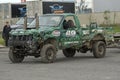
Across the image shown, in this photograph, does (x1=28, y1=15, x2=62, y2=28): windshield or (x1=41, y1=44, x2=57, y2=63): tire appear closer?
(x1=41, y1=44, x2=57, y2=63): tire

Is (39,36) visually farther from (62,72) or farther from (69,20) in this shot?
(62,72)

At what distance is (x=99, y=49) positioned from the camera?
2053 centimetres

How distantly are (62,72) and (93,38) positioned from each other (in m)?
5.77

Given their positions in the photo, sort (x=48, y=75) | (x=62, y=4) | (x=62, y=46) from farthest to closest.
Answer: (x=62, y=4)
(x=62, y=46)
(x=48, y=75)

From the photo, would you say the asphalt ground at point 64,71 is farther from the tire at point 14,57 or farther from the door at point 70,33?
the door at point 70,33

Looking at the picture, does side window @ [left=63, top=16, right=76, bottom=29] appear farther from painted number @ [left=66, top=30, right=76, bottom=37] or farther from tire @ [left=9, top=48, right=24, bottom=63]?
tire @ [left=9, top=48, right=24, bottom=63]

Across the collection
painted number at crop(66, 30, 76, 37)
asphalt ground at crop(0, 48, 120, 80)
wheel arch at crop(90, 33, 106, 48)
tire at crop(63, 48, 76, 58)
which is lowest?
asphalt ground at crop(0, 48, 120, 80)

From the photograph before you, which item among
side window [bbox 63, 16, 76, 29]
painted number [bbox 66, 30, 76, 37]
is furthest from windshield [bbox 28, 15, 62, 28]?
painted number [bbox 66, 30, 76, 37]

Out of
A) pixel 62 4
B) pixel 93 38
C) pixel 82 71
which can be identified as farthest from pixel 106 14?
pixel 82 71

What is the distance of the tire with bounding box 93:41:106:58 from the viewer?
2027cm

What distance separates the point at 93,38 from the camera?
66.5 feet

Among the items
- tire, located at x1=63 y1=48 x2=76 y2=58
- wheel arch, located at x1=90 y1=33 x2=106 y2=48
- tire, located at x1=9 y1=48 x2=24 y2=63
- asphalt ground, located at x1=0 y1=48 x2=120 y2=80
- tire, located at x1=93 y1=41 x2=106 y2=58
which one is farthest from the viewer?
tire, located at x1=63 y1=48 x2=76 y2=58

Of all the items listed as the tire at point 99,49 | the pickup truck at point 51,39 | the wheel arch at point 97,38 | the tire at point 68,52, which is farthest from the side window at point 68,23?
the tire at point 68,52

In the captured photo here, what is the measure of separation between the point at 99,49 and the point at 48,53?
324 centimetres
